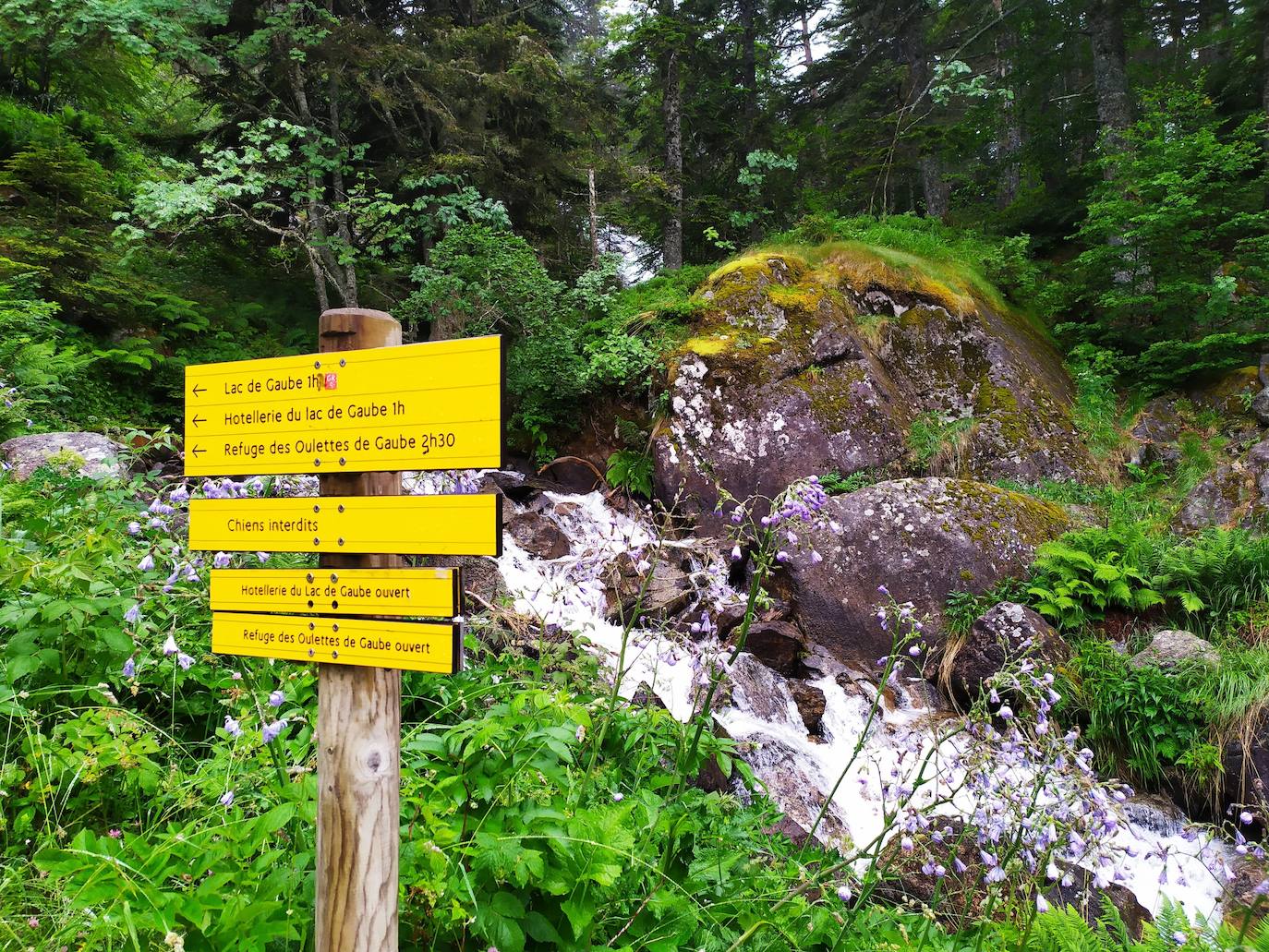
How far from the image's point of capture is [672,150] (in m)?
11.9

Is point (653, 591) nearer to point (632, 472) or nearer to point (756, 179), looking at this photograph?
point (632, 472)

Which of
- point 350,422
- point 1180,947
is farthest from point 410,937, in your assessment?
point 1180,947

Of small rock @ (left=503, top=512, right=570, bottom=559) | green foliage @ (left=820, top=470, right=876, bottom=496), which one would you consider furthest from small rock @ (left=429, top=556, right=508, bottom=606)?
green foliage @ (left=820, top=470, right=876, bottom=496)

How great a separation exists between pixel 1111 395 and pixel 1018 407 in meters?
1.61

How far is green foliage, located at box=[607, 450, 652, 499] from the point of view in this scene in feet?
26.3

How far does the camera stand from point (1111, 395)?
8.89 metres

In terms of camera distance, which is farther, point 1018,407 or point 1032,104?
point 1032,104

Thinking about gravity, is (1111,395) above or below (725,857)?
above

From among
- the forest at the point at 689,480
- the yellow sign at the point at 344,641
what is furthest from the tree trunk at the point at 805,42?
the yellow sign at the point at 344,641

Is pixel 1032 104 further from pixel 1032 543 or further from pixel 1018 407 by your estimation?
pixel 1032 543

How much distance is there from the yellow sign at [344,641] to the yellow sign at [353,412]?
351 mm

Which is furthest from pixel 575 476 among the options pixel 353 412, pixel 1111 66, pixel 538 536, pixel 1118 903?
pixel 1111 66

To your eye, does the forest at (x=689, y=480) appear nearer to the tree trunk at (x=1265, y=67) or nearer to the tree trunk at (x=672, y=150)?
the tree trunk at (x=672, y=150)

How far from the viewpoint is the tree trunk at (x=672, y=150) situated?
1168cm
